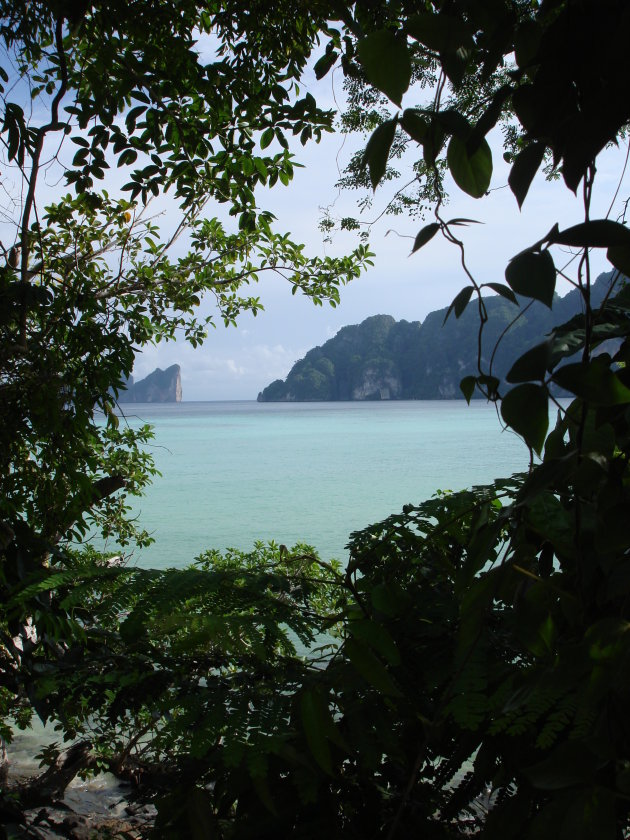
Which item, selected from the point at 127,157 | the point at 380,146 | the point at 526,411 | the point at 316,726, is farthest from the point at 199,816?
the point at 127,157

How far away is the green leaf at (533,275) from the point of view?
1.15 feet

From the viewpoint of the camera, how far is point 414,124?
1.55 ft

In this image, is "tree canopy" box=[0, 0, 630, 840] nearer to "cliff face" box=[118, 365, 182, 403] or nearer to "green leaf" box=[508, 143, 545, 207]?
"green leaf" box=[508, 143, 545, 207]

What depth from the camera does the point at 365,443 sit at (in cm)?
2934

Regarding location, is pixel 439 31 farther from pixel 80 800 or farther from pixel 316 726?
pixel 80 800

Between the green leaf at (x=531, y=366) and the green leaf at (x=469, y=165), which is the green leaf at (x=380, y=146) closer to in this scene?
the green leaf at (x=469, y=165)

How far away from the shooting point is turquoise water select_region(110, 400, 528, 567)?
12273 mm

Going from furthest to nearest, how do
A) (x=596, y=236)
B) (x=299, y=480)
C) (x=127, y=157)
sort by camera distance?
(x=299, y=480) < (x=127, y=157) < (x=596, y=236)

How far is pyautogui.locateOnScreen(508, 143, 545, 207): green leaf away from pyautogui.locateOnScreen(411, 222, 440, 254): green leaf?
84 millimetres

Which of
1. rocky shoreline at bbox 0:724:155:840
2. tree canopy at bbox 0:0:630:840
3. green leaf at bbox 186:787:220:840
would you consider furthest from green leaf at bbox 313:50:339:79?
rocky shoreline at bbox 0:724:155:840

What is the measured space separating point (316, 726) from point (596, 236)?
0.42 meters

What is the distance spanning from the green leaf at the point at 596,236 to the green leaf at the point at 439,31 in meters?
0.19

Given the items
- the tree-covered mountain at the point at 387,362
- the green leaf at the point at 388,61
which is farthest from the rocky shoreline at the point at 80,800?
the tree-covered mountain at the point at 387,362

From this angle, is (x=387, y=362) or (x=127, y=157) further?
(x=387, y=362)
